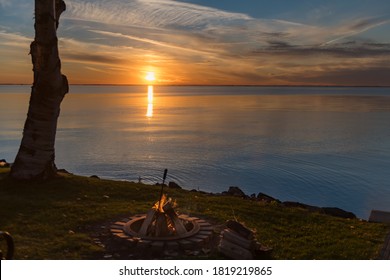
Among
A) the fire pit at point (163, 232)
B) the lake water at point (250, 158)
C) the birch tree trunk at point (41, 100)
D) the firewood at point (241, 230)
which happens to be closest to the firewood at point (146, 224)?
the fire pit at point (163, 232)

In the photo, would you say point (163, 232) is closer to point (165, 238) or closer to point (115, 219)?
point (165, 238)

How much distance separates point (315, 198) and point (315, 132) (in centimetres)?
3818

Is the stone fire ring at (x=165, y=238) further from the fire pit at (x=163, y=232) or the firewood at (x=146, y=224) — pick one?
the firewood at (x=146, y=224)

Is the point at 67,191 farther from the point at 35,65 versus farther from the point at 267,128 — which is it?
the point at 267,128

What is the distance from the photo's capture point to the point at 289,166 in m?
41.7

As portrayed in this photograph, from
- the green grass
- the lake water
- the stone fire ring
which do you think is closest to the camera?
the stone fire ring

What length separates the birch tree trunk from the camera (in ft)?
57.8

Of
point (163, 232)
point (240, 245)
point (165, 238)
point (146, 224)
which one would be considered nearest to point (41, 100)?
point (146, 224)

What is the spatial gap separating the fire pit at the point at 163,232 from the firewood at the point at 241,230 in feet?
3.82

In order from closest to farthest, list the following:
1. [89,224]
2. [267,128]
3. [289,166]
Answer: [89,224], [289,166], [267,128]

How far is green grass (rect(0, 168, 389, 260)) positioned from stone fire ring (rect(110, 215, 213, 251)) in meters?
0.74

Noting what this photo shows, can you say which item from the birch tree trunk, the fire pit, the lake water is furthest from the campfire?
the lake water

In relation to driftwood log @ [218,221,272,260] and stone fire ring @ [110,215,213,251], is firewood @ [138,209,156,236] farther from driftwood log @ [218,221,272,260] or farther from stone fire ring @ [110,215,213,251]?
driftwood log @ [218,221,272,260]
